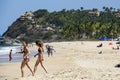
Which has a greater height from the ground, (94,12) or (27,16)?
(27,16)

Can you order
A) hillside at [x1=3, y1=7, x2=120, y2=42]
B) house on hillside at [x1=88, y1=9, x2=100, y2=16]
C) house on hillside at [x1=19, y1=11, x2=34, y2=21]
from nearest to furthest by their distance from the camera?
1. hillside at [x1=3, y1=7, x2=120, y2=42]
2. house on hillside at [x1=88, y1=9, x2=100, y2=16]
3. house on hillside at [x1=19, y1=11, x2=34, y2=21]

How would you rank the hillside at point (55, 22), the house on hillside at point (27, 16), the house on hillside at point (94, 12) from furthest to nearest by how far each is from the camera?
the house on hillside at point (27, 16) < the house on hillside at point (94, 12) < the hillside at point (55, 22)

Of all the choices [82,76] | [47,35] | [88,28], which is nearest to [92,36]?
[88,28]

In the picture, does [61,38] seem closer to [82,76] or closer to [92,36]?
[92,36]

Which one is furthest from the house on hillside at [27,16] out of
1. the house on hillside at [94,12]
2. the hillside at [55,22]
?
the house on hillside at [94,12]

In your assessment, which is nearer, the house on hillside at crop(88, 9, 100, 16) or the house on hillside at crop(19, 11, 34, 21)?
the house on hillside at crop(88, 9, 100, 16)

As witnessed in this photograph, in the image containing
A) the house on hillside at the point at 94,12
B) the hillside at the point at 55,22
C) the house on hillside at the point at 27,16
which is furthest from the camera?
the house on hillside at the point at 27,16

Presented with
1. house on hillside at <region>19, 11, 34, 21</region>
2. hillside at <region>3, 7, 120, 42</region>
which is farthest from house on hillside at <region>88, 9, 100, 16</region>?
house on hillside at <region>19, 11, 34, 21</region>

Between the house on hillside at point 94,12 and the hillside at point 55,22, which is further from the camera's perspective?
the house on hillside at point 94,12

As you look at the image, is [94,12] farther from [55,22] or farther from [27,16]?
[27,16]

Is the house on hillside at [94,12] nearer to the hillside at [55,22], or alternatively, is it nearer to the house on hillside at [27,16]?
the hillside at [55,22]

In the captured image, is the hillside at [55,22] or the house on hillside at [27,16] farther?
the house on hillside at [27,16]

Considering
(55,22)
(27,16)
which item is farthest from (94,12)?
(27,16)

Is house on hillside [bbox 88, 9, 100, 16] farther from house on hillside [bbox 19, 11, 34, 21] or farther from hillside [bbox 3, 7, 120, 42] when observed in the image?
house on hillside [bbox 19, 11, 34, 21]
